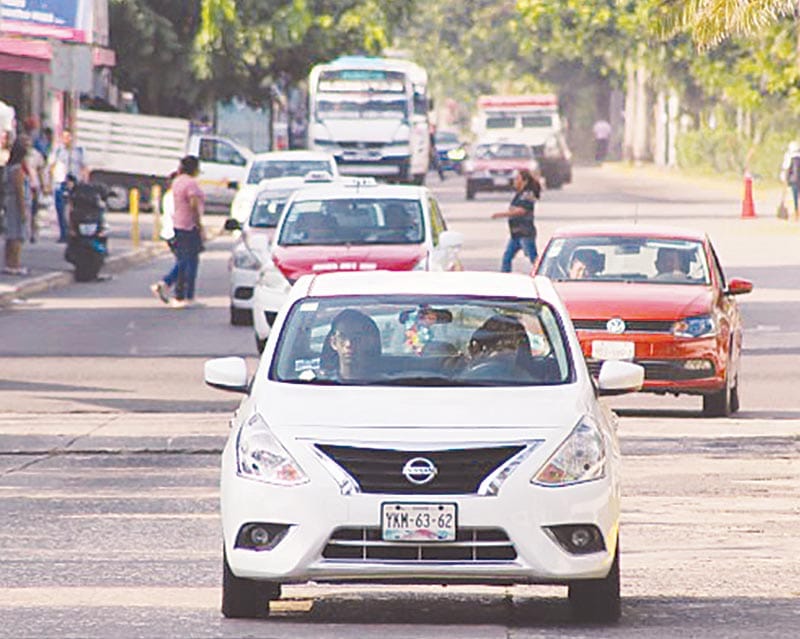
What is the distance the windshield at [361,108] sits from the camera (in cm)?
6844

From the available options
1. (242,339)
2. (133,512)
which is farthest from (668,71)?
(133,512)

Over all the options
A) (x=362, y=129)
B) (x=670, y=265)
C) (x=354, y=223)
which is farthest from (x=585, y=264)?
(x=362, y=129)

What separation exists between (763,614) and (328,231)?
1545 cm

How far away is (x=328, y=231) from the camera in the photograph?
25.5 metres

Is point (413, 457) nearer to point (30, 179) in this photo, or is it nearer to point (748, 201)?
point (30, 179)

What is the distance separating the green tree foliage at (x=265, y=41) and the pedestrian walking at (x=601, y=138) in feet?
208

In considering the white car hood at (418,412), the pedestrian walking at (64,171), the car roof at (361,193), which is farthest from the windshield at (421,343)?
the pedestrian walking at (64,171)

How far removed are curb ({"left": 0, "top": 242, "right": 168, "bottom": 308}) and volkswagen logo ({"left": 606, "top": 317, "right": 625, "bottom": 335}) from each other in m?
14.3

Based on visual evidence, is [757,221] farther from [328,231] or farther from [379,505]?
[379,505]

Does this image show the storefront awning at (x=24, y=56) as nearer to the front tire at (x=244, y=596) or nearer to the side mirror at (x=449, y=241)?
the side mirror at (x=449, y=241)

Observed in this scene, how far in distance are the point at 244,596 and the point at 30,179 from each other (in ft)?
101

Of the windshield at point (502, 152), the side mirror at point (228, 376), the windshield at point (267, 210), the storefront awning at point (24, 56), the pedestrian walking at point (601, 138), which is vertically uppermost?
the storefront awning at point (24, 56)

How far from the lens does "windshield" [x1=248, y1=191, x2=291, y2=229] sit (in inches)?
1161

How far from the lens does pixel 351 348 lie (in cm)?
1070
